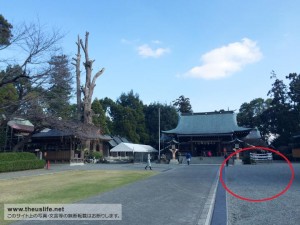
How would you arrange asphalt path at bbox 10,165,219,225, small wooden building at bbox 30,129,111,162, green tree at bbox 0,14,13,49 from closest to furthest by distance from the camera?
asphalt path at bbox 10,165,219,225 → green tree at bbox 0,14,13,49 → small wooden building at bbox 30,129,111,162

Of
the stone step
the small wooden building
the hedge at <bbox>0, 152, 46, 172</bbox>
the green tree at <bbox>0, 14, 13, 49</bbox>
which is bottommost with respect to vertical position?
the stone step

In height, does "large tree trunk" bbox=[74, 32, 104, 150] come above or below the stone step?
above

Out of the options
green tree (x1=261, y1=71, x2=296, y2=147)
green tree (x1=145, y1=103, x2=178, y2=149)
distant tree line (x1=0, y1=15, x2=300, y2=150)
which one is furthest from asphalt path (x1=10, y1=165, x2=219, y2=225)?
green tree (x1=145, y1=103, x2=178, y2=149)

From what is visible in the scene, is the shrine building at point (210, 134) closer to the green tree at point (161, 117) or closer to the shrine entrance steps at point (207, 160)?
the shrine entrance steps at point (207, 160)

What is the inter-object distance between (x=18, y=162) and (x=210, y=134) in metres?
27.9

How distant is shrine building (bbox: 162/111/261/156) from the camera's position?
1684 inches

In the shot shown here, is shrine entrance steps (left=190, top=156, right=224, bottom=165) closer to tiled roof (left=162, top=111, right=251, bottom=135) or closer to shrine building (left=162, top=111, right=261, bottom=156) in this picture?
shrine building (left=162, top=111, right=261, bottom=156)

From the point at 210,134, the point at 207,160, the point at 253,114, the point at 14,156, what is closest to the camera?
the point at 14,156

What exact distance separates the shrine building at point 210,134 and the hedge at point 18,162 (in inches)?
883

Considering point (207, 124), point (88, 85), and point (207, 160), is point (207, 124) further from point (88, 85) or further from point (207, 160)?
point (88, 85)

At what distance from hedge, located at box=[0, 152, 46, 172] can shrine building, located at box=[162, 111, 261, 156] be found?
73.6 ft

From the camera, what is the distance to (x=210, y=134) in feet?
143

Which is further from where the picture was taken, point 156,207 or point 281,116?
point 281,116

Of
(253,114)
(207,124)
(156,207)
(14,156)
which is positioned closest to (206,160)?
(207,124)
